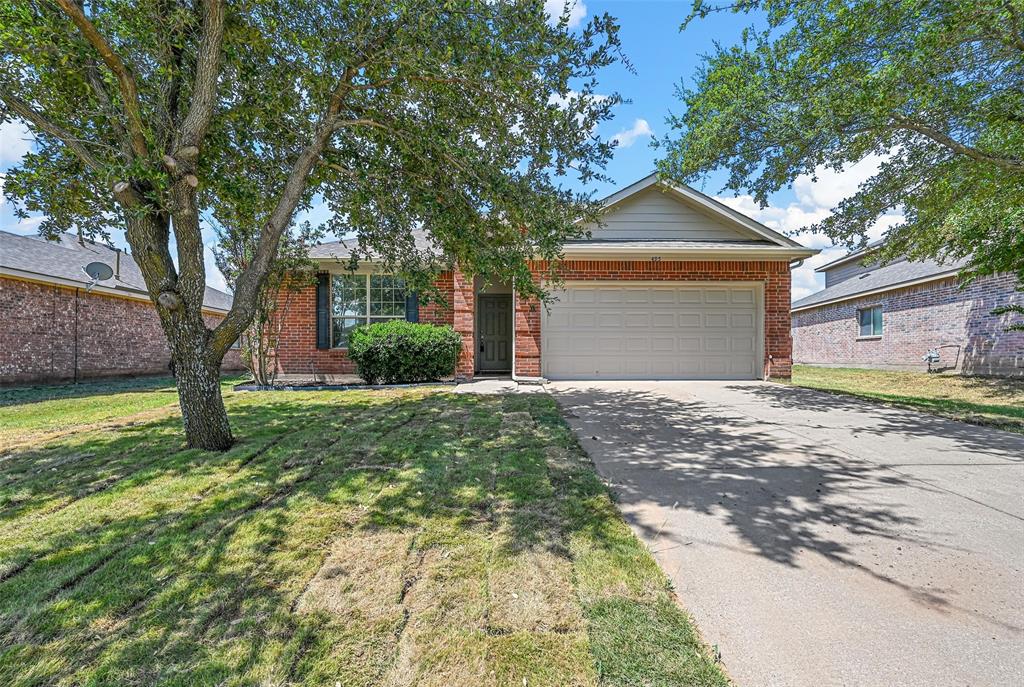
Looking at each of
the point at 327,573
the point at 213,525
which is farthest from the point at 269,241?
the point at 327,573

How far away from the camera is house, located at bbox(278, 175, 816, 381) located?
10.4m

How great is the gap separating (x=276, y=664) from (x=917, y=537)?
3481 mm

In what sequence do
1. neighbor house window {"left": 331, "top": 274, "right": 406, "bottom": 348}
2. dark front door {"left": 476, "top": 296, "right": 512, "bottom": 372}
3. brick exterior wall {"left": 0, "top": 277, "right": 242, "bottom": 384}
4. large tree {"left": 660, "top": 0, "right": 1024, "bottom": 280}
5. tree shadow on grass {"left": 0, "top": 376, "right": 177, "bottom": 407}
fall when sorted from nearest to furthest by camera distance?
large tree {"left": 660, "top": 0, "right": 1024, "bottom": 280}, tree shadow on grass {"left": 0, "top": 376, "right": 177, "bottom": 407}, brick exterior wall {"left": 0, "top": 277, "right": 242, "bottom": 384}, neighbor house window {"left": 331, "top": 274, "right": 406, "bottom": 348}, dark front door {"left": 476, "top": 296, "right": 512, "bottom": 372}

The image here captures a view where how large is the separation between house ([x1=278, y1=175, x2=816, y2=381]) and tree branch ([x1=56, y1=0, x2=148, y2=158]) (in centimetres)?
602

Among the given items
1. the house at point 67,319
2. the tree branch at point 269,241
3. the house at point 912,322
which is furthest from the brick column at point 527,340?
the house at point 67,319

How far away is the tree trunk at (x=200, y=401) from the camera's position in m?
4.56

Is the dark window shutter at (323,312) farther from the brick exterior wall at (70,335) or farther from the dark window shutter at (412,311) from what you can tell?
the brick exterior wall at (70,335)

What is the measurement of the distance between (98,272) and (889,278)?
24024mm

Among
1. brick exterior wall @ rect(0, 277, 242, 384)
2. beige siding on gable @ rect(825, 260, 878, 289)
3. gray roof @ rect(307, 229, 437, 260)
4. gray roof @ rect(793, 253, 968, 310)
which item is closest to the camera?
brick exterior wall @ rect(0, 277, 242, 384)

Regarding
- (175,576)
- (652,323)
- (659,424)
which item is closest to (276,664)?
(175,576)

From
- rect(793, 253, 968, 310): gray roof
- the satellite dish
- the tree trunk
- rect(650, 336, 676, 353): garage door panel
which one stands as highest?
rect(793, 253, 968, 310): gray roof

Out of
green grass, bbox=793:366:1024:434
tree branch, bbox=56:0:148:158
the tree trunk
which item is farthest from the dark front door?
tree branch, bbox=56:0:148:158

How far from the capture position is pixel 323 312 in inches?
427

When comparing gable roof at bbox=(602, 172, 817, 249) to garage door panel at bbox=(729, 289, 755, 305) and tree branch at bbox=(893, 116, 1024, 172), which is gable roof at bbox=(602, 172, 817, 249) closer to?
garage door panel at bbox=(729, 289, 755, 305)
